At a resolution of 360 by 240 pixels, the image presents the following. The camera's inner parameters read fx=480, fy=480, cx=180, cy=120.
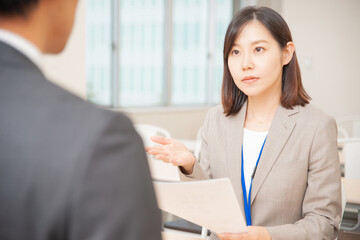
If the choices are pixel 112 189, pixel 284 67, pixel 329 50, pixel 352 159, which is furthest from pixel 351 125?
pixel 112 189

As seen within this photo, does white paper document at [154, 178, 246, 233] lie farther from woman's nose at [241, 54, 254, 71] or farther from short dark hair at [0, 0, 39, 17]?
short dark hair at [0, 0, 39, 17]

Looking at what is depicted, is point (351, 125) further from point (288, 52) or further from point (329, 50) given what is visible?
point (288, 52)

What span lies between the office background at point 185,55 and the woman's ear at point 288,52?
4.07m

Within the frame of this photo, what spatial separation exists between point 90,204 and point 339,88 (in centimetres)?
684

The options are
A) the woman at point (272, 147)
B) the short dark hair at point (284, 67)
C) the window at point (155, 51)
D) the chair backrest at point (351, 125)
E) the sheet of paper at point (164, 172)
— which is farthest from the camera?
the chair backrest at point (351, 125)

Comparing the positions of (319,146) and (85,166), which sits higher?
(85,166)

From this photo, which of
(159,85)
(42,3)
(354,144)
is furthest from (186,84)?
(42,3)

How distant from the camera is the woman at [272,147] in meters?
1.50

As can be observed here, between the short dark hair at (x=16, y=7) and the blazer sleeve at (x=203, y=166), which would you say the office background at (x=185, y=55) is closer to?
the blazer sleeve at (x=203, y=166)

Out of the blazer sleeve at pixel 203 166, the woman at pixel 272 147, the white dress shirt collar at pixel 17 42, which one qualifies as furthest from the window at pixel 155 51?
the white dress shirt collar at pixel 17 42

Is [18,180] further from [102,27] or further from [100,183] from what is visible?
[102,27]

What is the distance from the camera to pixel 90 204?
1.41 ft

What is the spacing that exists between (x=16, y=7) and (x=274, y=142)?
1.25 metres

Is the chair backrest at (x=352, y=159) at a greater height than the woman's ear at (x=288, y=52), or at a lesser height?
lesser
